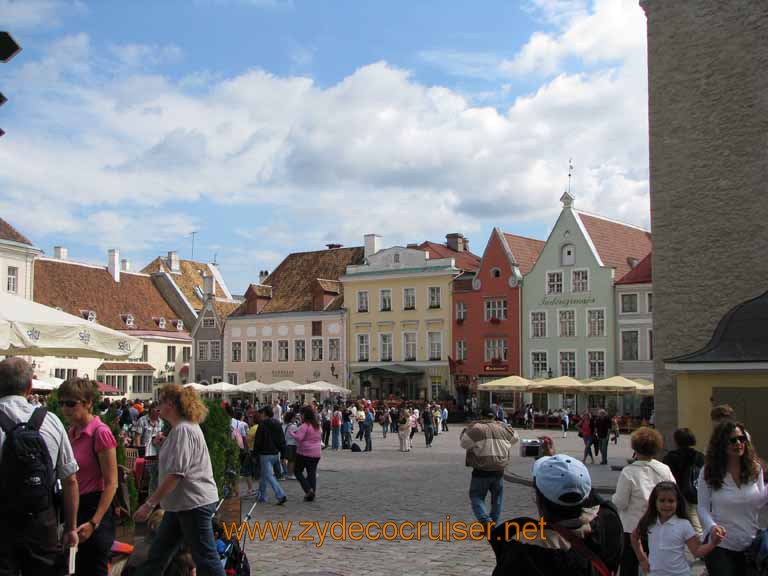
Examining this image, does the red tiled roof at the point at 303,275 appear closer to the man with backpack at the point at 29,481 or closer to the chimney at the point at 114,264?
the chimney at the point at 114,264

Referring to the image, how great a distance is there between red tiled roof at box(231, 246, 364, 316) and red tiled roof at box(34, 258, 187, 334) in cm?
681

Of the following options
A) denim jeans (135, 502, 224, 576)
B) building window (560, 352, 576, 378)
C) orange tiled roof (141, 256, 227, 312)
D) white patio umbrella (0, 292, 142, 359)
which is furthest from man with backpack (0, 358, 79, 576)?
orange tiled roof (141, 256, 227, 312)

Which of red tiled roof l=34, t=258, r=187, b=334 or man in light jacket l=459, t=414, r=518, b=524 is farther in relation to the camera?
red tiled roof l=34, t=258, r=187, b=334

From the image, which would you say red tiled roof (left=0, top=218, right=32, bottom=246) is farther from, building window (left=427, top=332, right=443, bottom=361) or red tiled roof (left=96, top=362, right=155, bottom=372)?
building window (left=427, top=332, right=443, bottom=361)

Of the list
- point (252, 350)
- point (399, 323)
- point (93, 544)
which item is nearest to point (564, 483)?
point (93, 544)

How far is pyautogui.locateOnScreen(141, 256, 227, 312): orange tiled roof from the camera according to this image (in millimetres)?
70562

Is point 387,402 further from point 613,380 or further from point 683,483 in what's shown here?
point 683,483

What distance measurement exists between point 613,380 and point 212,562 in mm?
35518

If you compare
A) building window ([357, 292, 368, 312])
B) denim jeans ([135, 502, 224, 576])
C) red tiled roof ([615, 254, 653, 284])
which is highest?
red tiled roof ([615, 254, 653, 284])

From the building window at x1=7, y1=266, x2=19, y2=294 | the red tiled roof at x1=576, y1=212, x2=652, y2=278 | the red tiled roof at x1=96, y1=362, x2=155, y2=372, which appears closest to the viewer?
the red tiled roof at x1=576, y1=212, x2=652, y2=278

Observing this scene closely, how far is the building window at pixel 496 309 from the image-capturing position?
51562mm

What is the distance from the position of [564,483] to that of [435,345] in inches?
2000

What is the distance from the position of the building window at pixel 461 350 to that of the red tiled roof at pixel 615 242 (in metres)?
9.69

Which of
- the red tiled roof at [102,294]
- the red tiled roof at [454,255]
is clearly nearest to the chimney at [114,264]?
the red tiled roof at [102,294]
